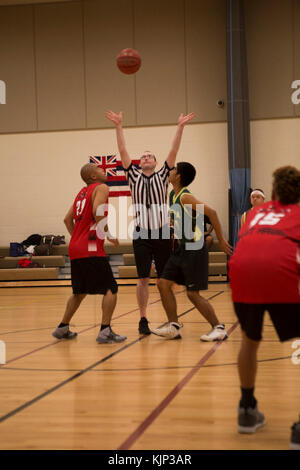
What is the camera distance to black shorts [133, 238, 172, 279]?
6167mm

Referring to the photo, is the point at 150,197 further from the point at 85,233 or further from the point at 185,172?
the point at 85,233

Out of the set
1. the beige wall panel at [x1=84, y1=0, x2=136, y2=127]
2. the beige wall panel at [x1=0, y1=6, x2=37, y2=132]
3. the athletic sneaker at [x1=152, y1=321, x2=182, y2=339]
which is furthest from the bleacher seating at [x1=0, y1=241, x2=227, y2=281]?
the athletic sneaker at [x1=152, y1=321, x2=182, y2=339]

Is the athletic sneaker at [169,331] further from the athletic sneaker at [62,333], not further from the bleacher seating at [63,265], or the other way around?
the bleacher seating at [63,265]

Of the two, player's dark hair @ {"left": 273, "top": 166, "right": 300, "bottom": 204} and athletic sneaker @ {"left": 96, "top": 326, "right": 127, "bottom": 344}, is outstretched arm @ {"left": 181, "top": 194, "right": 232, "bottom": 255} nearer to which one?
athletic sneaker @ {"left": 96, "top": 326, "right": 127, "bottom": 344}

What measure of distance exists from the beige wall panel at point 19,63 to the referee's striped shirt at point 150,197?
1009cm

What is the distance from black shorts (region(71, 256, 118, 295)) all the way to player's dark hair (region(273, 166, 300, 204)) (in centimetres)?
301

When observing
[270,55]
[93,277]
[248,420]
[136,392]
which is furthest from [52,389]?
[270,55]

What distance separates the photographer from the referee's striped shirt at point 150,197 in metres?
6.20

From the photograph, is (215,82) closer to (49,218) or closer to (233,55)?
(233,55)

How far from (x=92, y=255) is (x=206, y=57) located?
410 inches

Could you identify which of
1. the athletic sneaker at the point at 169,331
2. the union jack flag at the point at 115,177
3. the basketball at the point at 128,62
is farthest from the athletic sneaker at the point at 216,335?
the union jack flag at the point at 115,177

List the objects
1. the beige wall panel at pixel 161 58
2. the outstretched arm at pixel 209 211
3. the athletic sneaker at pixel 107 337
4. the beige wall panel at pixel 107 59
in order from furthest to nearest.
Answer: the beige wall panel at pixel 107 59 < the beige wall panel at pixel 161 58 < the athletic sneaker at pixel 107 337 < the outstretched arm at pixel 209 211

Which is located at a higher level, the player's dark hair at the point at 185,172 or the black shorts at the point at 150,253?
the player's dark hair at the point at 185,172

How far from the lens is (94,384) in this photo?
4.19 m
